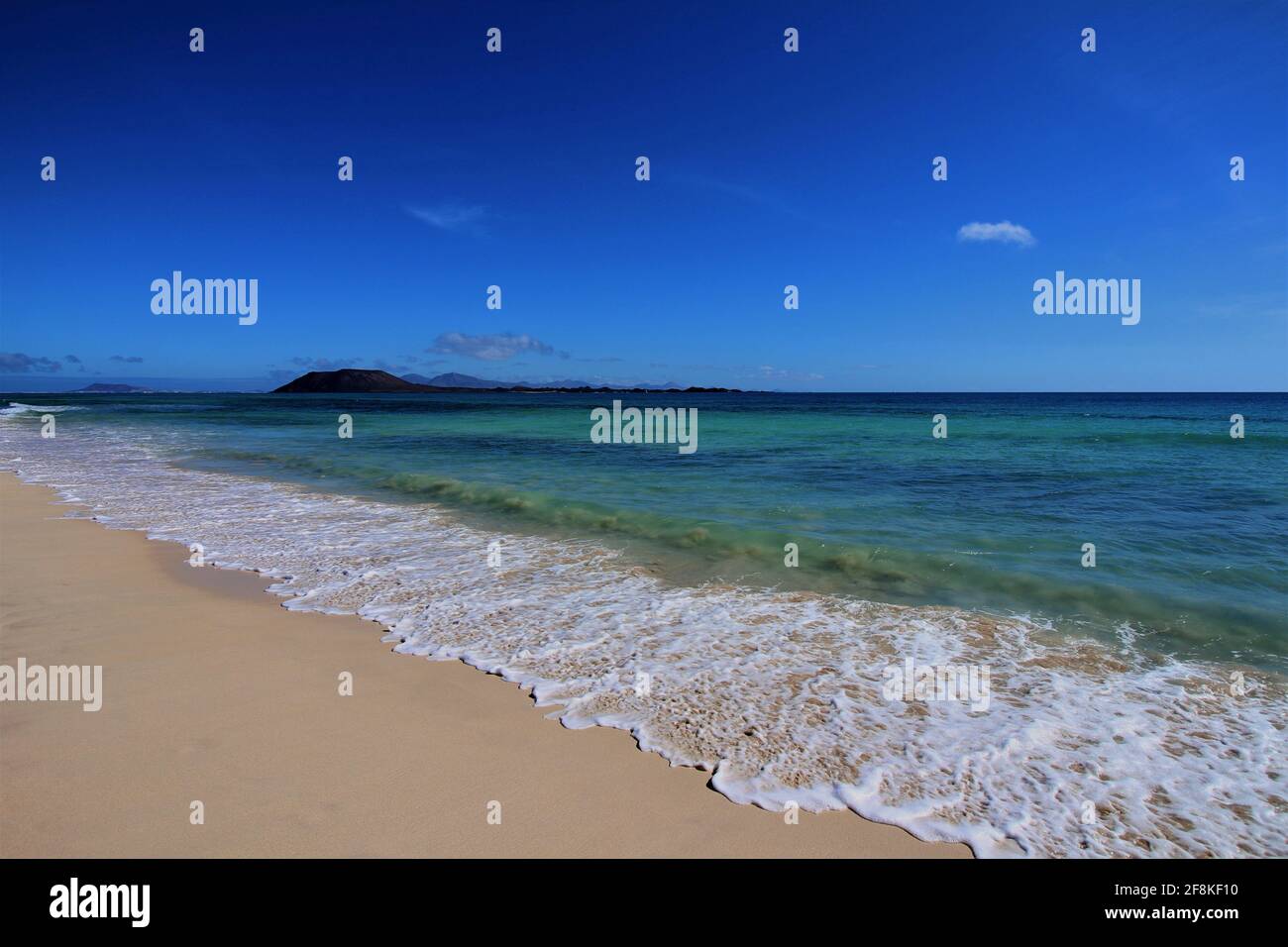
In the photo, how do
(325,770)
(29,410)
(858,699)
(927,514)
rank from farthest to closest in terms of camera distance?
1. (29,410)
2. (927,514)
3. (858,699)
4. (325,770)

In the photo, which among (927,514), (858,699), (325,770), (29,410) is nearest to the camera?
(325,770)

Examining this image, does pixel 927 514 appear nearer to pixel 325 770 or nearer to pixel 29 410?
pixel 325 770

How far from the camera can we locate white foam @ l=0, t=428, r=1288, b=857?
3.57 m

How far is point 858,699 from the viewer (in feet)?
15.9

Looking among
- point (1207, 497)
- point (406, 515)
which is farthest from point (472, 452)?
point (1207, 497)

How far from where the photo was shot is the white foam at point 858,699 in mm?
3574

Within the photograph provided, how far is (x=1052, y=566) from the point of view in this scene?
8219mm

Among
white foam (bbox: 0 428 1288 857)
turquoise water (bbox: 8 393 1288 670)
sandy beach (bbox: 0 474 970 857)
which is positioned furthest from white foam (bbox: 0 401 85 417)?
sandy beach (bbox: 0 474 970 857)

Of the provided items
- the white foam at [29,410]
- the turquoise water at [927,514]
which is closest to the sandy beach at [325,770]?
the turquoise water at [927,514]

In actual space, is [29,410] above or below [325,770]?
above

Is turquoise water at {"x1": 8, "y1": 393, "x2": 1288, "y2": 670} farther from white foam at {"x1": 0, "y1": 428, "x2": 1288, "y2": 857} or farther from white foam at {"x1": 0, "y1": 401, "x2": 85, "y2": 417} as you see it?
white foam at {"x1": 0, "y1": 401, "x2": 85, "y2": 417}

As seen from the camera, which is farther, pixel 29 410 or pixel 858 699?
pixel 29 410

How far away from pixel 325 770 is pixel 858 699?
11.8ft

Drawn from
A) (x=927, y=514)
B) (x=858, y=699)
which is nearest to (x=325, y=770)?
(x=858, y=699)
